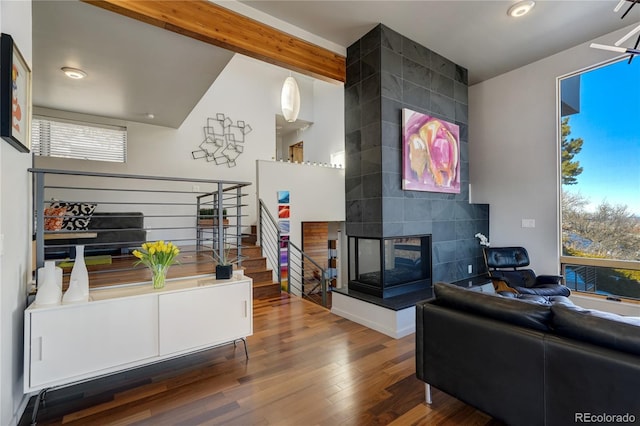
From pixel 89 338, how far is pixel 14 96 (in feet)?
4.95

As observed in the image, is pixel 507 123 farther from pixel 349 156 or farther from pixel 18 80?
pixel 18 80

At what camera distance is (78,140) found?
5039mm

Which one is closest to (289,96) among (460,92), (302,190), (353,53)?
A: (353,53)

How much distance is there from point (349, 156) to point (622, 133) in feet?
11.2

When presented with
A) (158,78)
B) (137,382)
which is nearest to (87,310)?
(137,382)

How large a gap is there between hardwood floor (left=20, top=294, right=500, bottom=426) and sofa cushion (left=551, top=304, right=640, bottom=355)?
0.82 metres

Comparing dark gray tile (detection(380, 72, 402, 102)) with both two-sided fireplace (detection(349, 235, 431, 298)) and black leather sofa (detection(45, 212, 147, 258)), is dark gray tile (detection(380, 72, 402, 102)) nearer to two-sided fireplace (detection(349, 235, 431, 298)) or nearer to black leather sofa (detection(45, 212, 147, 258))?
two-sided fireplace (detection(349, 235, 431, 298))

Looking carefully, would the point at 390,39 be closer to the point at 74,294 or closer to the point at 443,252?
the point at 443,252

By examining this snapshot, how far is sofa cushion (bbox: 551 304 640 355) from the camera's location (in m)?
1.23

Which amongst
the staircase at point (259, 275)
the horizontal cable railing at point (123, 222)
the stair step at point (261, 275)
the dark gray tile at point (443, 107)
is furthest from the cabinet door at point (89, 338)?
the dark gray tile at point (443, 107)

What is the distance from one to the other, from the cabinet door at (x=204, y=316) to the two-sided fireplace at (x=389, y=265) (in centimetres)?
158

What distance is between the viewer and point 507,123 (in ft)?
15.3

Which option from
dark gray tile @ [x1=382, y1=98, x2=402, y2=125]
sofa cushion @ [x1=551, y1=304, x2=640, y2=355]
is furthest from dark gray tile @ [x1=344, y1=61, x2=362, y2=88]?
sofa cushion @ [x1=551, y1=304, x2=640, y2=355]

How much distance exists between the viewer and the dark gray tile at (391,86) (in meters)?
3.35
